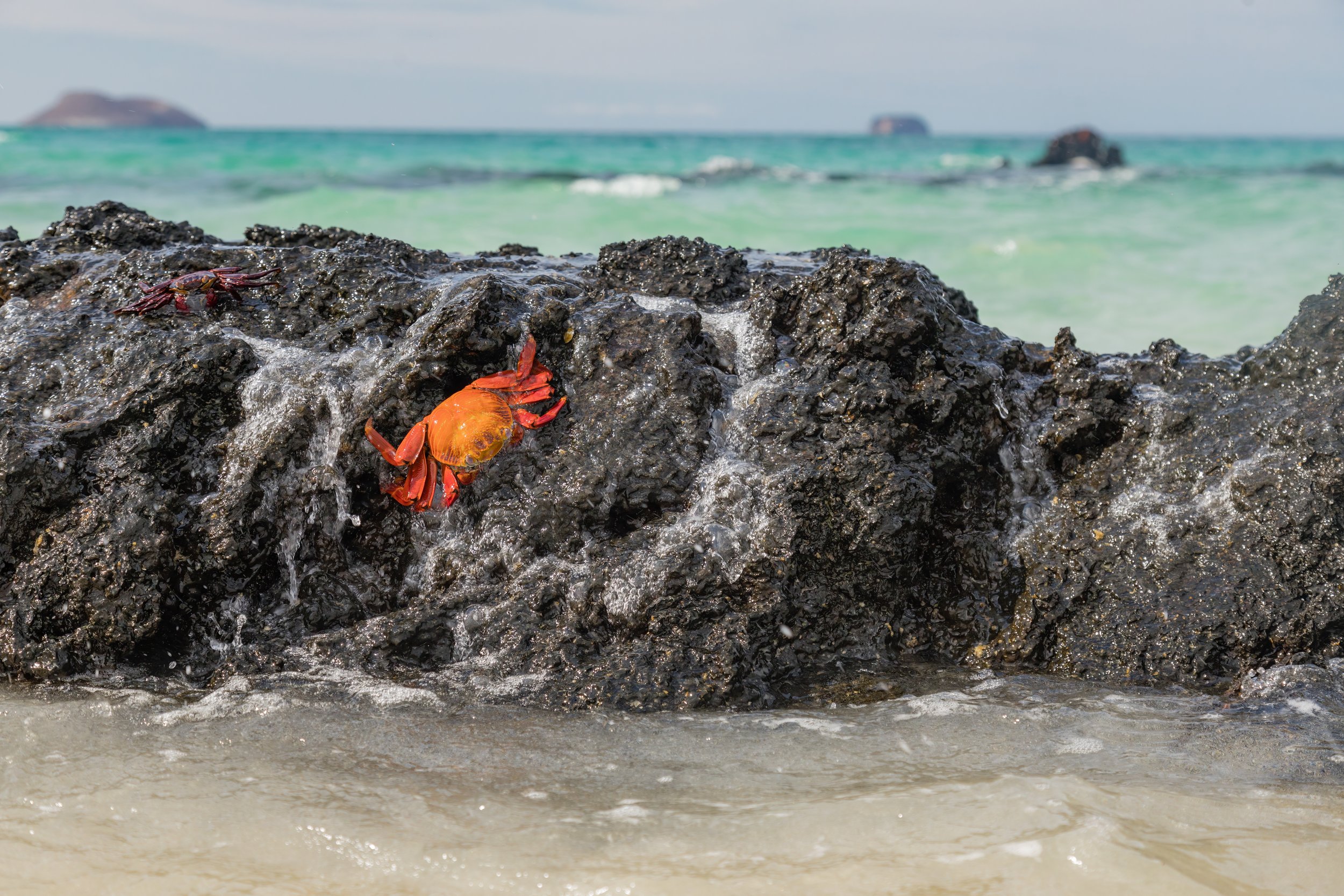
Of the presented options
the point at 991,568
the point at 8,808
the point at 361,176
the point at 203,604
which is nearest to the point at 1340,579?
the point at 991,568

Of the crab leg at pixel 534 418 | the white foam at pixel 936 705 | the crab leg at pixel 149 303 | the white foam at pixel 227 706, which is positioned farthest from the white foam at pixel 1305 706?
the crab leg at pixel 149 303

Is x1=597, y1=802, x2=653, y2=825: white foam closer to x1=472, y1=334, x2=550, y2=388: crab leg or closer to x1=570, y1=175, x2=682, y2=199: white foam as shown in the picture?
x1=472, y1=334, x2=550, y2=388: crab leg

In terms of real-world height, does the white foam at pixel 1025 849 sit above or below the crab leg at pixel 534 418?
below

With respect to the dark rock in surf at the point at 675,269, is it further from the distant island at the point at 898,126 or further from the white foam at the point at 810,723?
the distant island at the point at 898,126

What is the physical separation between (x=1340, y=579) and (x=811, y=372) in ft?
5.12

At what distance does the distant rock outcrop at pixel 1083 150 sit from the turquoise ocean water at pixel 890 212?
3.21ft

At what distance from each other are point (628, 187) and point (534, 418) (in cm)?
1615

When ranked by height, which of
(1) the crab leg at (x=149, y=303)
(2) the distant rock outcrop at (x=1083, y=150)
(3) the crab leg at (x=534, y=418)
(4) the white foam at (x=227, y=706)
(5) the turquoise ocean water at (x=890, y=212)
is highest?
(2) the distant rock outcrop at (x=1083, y=150)

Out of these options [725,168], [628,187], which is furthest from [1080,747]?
[725,168]

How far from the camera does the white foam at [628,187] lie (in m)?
17.8

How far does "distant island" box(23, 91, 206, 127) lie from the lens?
89688 mm

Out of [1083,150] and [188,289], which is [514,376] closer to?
[188,289]

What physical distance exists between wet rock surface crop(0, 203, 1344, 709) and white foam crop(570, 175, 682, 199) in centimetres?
1438

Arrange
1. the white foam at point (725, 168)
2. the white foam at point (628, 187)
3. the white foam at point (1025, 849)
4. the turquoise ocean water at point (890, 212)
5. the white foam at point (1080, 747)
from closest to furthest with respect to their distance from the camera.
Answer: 1. the white foam at point (1025, 849)
2. the white foam at point (1080, 747)
3. the turquoise ocean water at point (890, 212)
4. the white foam at point (628, 187)
5. the white foam at point (725, 168)
